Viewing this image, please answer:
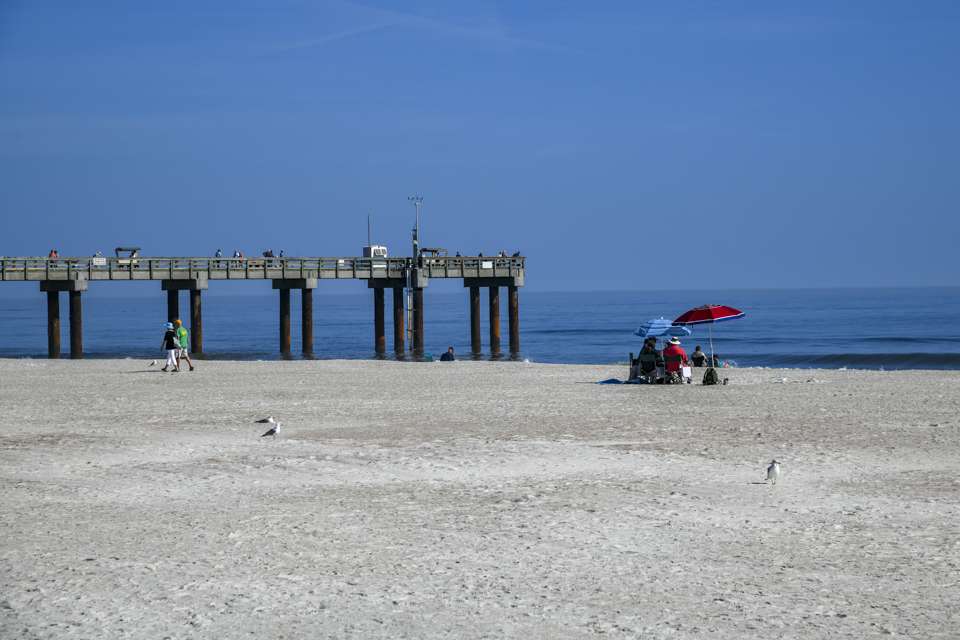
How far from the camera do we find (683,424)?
1669cm

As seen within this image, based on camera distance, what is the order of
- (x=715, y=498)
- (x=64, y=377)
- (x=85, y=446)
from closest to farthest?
1. (x=715, y=498)
2. (x=85, y=446)
3. (x=64, y=377)

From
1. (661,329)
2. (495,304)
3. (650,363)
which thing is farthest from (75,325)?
(650,363)

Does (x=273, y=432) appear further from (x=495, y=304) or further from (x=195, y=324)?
(x=495, y=304)

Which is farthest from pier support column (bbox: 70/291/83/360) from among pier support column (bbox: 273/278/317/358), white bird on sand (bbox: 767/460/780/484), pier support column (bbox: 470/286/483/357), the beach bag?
white bird on sand (bbox: 767/460/780/484)

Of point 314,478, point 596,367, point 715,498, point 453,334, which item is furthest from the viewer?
point 453,334

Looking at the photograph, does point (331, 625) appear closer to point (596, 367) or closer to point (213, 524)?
point (213, 524)

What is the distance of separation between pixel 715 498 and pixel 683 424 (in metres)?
5.79

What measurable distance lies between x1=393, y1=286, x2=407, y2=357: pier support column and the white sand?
25834 millimetres

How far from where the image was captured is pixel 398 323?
1807 inches

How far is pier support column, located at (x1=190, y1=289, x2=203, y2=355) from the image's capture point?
4219 centimetres

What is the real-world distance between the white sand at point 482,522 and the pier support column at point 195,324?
907 inches

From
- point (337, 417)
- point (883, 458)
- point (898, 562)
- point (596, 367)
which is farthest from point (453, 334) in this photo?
point (898, 562)

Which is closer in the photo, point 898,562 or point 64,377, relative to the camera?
point 898,562

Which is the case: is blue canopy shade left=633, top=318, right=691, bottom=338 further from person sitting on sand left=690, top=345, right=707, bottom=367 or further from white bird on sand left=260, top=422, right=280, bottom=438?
white bird on sand left=260, top=422, right=280, bottom=438
